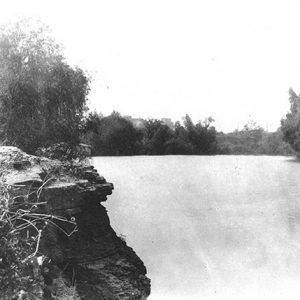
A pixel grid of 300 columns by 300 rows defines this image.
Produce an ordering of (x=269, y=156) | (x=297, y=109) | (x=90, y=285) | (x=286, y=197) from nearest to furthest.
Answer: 1. (x=90, y=285)
2. (x=286, y=197)
3. (x=297, y=109)
4. (x=269, y=156)

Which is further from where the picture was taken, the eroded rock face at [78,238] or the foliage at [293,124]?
the foliage at [293,124]

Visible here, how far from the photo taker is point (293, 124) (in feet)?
163

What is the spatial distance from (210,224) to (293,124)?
2724cm

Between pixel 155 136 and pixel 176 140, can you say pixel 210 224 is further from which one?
pixel 176 140

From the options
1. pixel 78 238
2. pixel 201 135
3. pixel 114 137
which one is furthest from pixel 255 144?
pixel 78 238

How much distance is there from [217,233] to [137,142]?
2078 cm

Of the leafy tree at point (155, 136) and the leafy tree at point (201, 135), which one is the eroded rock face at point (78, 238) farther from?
the leafy tree at point (201, 135)

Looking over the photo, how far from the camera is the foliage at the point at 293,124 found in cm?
4962

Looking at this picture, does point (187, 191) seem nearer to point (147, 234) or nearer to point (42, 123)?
point (147, 234)

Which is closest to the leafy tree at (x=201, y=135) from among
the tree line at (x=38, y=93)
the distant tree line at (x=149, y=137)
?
the distant tree line at (x=149, y=137)

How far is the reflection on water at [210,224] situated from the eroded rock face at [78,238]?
743 cm

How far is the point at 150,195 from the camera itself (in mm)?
36500

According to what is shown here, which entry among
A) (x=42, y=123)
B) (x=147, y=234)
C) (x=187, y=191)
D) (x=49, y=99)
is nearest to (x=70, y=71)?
(x=49, y=99)

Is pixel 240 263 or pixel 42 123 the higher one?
pixel 42 123
